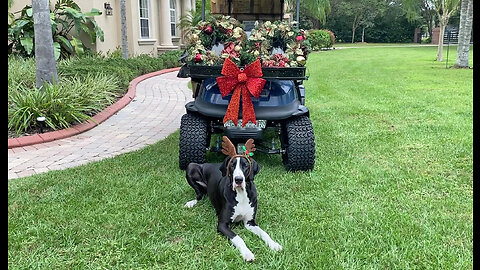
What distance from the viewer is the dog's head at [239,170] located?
9.15 ft

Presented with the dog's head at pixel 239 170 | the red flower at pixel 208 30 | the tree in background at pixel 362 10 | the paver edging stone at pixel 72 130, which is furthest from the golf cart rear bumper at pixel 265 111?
the tree in background at pixel 362 10

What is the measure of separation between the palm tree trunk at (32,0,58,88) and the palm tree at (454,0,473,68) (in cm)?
1252

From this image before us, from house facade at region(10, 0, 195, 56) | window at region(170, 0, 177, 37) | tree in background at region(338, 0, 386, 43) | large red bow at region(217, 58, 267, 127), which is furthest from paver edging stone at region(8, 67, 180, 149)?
tree in background at region(338, 0, 386, 43)

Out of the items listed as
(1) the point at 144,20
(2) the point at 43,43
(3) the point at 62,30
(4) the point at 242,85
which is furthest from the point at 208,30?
(1) the point at 144,20

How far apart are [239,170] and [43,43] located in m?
5.06

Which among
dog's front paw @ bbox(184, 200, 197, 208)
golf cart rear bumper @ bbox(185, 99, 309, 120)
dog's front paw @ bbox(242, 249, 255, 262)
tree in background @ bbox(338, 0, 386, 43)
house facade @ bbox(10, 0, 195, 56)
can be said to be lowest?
dog's front paw @ bbox(242, 249, 255, 262)

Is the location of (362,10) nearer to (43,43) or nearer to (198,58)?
(43,43)

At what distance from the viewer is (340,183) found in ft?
13.0

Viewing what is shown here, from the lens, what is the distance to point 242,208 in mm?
2941

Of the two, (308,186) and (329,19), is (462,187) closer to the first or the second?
(308,186)

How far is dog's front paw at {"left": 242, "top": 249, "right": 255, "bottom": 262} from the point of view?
2.65 meters

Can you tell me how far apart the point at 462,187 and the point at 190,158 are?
8.32 ft

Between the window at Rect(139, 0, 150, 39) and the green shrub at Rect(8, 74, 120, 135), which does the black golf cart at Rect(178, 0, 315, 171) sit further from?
the window at Rect(139, 0, 150, 39)
